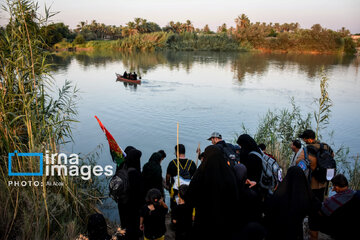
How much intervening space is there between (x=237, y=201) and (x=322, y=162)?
1.71m

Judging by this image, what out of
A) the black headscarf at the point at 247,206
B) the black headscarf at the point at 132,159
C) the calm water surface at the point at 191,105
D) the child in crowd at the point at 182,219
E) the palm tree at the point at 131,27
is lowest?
the calm water surface at the point at 191,105

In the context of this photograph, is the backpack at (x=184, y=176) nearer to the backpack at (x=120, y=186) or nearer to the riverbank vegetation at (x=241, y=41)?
the backpack at (x=120, y=186)

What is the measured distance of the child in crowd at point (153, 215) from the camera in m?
3.14

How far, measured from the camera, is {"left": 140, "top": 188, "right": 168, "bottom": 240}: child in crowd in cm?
314

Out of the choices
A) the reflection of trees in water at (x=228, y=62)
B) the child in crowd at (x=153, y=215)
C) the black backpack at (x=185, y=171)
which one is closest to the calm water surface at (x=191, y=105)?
the reflection of trees in water at (x=228, y=62)

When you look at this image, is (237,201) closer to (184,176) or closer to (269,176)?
(269,176)

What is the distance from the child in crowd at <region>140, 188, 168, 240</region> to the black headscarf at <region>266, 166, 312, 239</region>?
1247 millimetres

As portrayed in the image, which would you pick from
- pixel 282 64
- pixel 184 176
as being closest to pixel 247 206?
pixel 184 176

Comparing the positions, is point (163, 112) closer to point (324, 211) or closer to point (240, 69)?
point (324, 211)

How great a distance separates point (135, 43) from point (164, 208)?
5756 cm

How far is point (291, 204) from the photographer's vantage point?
2.59 meters

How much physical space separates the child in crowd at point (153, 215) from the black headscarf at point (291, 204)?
125cm

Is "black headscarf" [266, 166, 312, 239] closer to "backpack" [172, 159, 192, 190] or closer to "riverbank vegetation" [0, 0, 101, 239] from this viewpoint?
"backpack" [172, 159, 192, 190]

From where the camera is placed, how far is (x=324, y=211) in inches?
121
